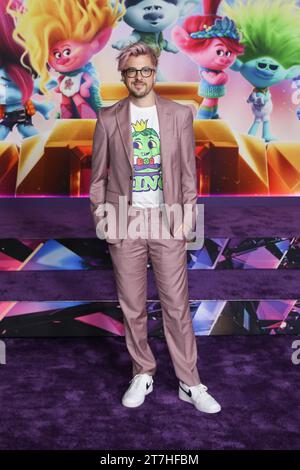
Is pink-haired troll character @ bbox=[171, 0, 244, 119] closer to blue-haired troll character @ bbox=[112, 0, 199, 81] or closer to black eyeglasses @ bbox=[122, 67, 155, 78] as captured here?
blue-haired troll character @ bbox=[112, 0, 199, 81]

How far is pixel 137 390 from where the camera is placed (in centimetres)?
223

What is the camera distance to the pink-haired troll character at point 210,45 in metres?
4.67

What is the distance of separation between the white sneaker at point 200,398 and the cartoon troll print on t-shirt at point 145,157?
0.72 meters

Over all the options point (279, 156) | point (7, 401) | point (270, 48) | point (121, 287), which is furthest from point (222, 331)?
point (270, 48)

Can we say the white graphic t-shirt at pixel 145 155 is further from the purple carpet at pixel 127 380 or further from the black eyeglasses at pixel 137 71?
the purple carpet at pixel 127 380

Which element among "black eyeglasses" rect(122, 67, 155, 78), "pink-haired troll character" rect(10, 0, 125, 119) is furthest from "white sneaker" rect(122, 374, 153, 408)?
"pink-haired troll character" rect(10, 0, 125, 119)

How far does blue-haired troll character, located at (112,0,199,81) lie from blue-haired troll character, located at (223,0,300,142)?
1.22 ft

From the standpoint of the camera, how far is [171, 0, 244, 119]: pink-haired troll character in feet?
15.3

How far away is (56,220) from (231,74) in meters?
1.82

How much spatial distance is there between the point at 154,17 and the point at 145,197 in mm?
2966

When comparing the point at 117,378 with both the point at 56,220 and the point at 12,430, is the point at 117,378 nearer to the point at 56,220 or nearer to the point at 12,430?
the point at 12,430

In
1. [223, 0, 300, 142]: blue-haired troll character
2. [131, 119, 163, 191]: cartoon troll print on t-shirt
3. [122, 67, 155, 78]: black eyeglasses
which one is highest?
[122, 67, 155, 78]: black eyeglasses

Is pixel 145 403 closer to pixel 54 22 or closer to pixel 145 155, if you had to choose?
pixel 145 155

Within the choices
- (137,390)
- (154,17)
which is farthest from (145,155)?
(154,17)
